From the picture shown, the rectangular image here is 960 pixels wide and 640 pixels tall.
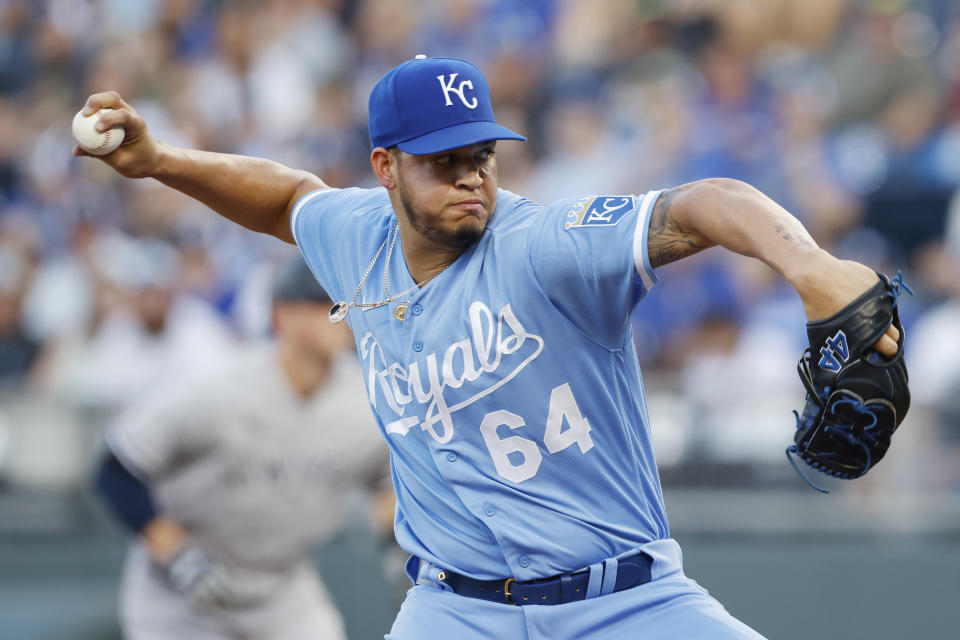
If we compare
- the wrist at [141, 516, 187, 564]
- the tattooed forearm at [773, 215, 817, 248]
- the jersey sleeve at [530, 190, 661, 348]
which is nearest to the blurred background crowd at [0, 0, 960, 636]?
the wrist at [141, 516, 187, 564]

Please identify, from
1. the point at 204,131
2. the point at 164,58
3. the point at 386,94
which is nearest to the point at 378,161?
the point at 386,94

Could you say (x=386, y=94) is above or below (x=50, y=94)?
below

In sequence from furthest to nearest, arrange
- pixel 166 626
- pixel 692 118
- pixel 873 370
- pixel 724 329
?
pixel 692 118
pixel 724 329
pixel 166 626
pixel 873 370

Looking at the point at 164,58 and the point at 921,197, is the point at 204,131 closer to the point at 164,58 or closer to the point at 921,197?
the point at 164,58

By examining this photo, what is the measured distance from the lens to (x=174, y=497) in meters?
5.70

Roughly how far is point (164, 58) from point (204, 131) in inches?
47.3

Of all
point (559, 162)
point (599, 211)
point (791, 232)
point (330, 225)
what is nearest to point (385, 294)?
point (330, 225)

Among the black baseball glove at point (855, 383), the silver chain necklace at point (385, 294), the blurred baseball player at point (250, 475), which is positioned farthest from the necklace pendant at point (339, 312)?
the blurred baseball player at point (250, 475)

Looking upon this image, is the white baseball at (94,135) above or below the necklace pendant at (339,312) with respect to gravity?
above

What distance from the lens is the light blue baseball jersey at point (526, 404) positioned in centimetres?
321

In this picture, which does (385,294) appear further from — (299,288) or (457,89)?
(299,288)

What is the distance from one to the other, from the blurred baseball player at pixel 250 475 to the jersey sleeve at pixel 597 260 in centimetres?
245

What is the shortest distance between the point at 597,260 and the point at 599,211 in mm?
144

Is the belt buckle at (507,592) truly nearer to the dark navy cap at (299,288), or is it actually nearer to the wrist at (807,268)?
the wrist at (807,268)
